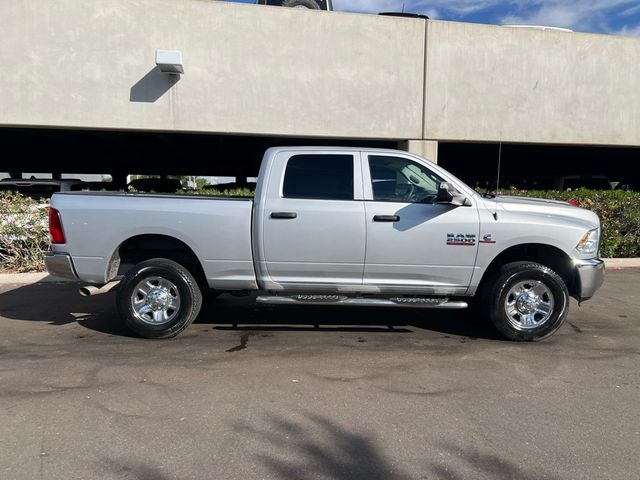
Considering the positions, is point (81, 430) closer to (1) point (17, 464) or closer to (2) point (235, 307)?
→ (1) point (17, 464)

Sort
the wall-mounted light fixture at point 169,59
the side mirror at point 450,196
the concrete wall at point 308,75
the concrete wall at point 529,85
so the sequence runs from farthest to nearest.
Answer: the concrete wall at point 529,85 → the concrete wall at point 308,75 → the wall-mounted light fixture at point 169,59 → the side mirror at point 450,196

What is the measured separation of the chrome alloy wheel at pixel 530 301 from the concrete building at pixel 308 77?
6351 millimetres

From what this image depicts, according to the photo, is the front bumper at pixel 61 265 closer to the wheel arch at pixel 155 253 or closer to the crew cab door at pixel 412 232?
the wheel arch at pixel 155 253

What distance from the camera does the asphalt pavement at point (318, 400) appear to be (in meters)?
2.98

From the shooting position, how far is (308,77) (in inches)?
416

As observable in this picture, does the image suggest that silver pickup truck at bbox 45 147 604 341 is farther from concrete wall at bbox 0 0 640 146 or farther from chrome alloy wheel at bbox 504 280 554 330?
concrete wall at bbox 0 0 640 146

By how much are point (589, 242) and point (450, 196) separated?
5.24ft

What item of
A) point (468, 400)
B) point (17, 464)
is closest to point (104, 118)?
point (17, 464)

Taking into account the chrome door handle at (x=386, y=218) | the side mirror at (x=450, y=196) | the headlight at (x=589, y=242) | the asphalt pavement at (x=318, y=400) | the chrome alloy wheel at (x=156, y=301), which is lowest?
the asphalt pavement at (x=318, y=400)

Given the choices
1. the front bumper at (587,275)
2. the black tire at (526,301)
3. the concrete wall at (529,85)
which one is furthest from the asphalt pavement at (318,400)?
the concrete wall at (529,85)

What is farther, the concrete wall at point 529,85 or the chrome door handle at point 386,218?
the concrete wall at point 529,85

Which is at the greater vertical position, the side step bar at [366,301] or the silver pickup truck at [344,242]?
the silver pickup truck at [344,242]

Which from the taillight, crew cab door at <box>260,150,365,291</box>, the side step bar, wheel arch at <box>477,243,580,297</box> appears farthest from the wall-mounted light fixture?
wheel arch at <box>477,243,580,297</box>

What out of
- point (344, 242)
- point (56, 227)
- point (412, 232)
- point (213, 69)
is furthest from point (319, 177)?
point (213, 69)
